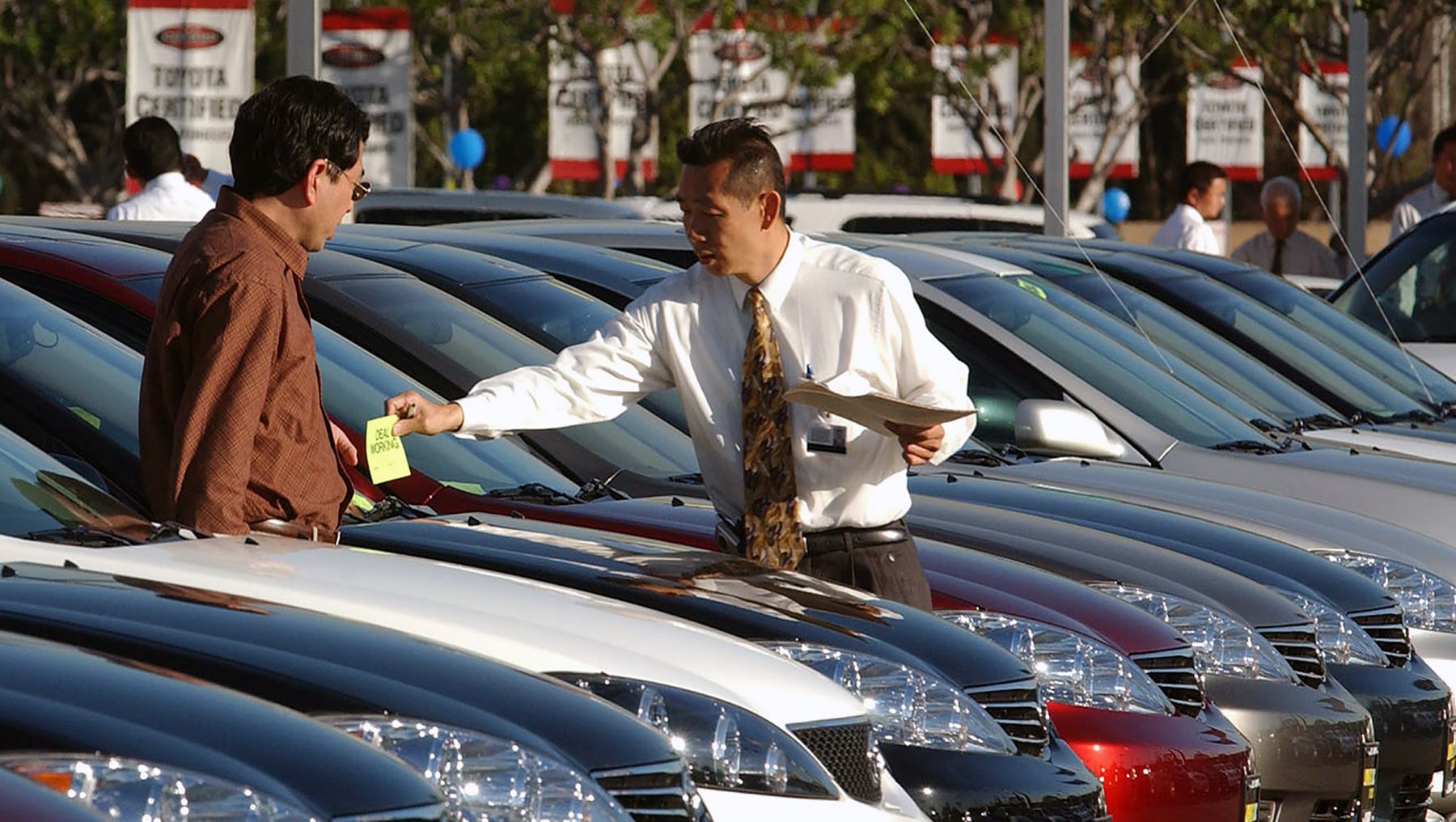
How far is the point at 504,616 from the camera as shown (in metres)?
3.91

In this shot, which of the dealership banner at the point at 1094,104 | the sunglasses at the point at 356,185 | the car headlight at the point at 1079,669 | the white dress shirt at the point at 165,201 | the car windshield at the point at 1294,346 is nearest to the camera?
the sunglasses at the point at 356,185

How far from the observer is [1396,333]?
10.9m

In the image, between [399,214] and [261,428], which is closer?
[261,428]

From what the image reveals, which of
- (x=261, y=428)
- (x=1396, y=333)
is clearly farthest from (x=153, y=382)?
(x=1396, y=333)

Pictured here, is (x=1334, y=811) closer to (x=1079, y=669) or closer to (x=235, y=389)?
(x=1079, y=669)

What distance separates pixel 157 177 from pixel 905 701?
7290mm

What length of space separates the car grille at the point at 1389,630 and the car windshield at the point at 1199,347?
2083 mm

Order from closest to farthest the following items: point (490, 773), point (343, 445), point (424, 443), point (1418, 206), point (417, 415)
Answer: point (490, 773) < point (417, 415) < point (343, 445) < point (424, 443) < point (1418, 206)

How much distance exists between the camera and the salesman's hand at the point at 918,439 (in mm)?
4711

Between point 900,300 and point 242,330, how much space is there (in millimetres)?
1355

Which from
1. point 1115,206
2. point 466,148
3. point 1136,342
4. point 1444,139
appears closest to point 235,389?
point 1136,342

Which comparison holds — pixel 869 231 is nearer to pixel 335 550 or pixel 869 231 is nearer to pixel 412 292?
pixel 412 292

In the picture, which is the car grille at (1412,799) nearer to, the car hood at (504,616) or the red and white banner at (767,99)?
the car hood at (504,616)

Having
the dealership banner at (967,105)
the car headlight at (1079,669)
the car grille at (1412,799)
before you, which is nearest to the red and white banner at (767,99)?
the dealership banner at (967,105)
